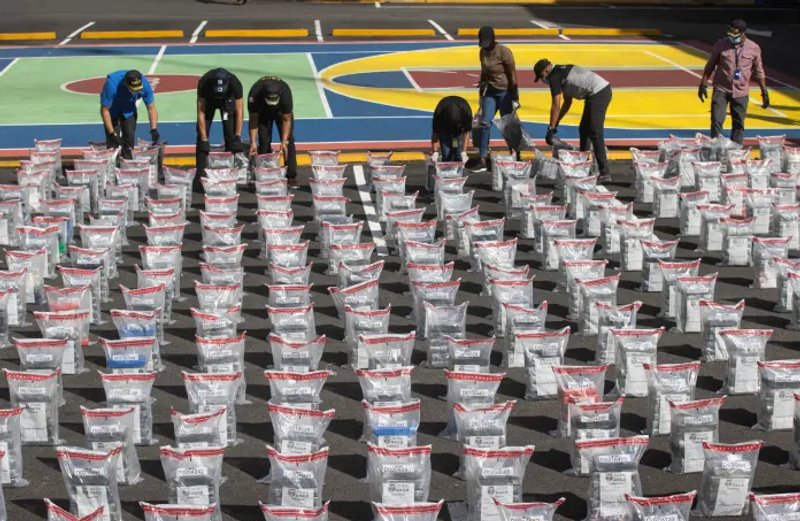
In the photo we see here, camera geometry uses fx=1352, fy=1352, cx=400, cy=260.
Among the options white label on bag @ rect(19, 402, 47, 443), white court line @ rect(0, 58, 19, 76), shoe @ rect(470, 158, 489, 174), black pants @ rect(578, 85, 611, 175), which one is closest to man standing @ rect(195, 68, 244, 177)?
shoe @ rect(470, 158, 489, 174)

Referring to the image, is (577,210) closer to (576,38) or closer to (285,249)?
(285,249)

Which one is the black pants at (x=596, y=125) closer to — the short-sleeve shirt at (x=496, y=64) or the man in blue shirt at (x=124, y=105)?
the short-sleeve shirt at (x=496, y=64)

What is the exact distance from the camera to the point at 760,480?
969cm

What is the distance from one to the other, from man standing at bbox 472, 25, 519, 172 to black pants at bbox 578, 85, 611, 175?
1.23 m

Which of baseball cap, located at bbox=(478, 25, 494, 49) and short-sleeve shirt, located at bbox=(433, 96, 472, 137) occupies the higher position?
baseball cap, located at bbox=(478, 25, 494, 49)

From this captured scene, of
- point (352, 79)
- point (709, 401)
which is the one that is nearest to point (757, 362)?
point (709, 401)

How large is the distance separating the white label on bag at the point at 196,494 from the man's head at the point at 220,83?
9140 mm

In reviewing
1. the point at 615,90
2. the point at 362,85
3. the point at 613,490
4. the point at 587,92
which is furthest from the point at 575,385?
the point at 362,85

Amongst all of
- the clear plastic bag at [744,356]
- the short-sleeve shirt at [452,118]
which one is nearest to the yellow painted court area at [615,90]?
the short-sleeve shirt at [452,118]

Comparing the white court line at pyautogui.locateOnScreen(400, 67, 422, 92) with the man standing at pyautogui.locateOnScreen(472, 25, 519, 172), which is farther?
the white court line at pyautogui.locateOnScreen(400, 67, 422, 92)

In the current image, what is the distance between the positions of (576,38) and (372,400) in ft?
77.9

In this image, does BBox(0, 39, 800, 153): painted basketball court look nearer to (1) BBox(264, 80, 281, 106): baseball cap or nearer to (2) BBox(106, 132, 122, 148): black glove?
(2) BBox(106, 132, 122, 148): black glove

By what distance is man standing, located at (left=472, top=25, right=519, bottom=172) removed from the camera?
18.2 metres

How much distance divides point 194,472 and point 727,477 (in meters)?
3.59
